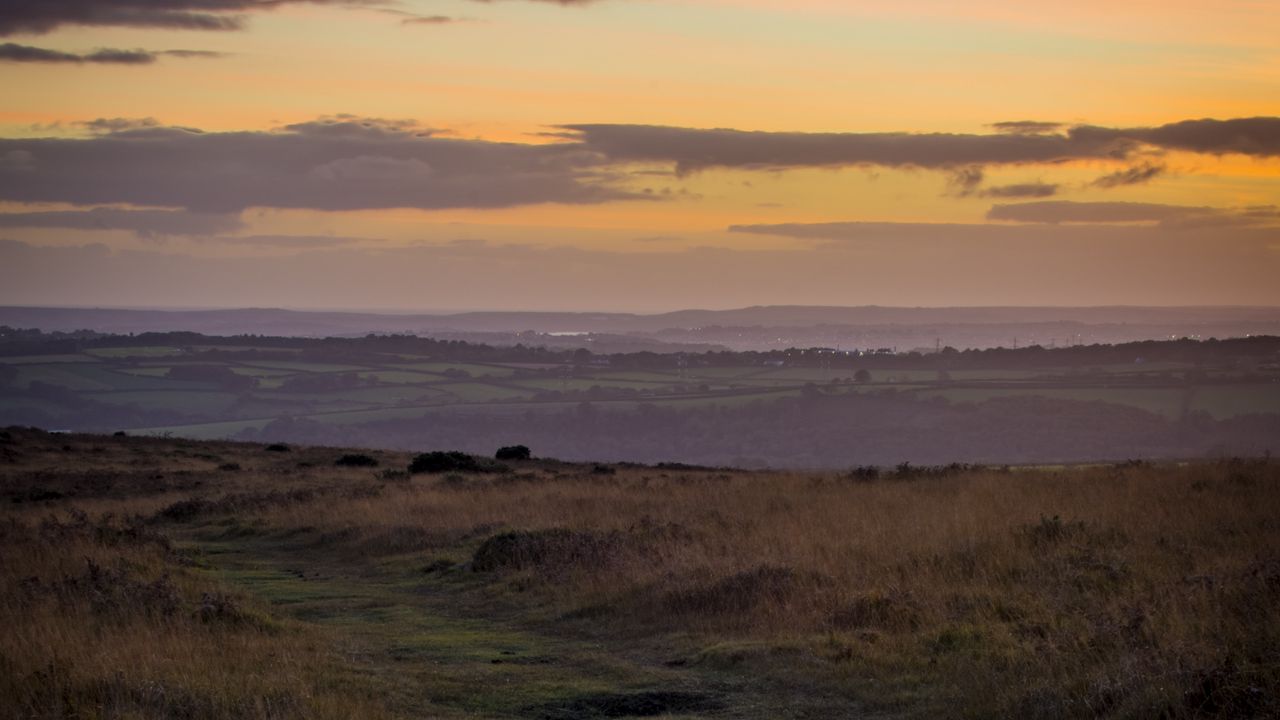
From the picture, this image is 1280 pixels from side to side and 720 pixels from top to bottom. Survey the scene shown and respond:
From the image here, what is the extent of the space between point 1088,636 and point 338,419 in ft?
440

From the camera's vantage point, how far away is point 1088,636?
11.7m

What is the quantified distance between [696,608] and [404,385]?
141 m

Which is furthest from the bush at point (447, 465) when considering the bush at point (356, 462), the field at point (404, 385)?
the field at point (404, 385)

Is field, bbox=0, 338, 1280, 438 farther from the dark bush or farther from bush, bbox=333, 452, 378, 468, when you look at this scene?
the dark bush

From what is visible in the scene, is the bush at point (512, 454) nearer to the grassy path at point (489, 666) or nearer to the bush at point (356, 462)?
the bush at point (356, 462)

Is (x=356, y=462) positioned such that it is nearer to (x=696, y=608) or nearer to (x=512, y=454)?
(x=512, y=454)

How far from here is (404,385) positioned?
153250mm

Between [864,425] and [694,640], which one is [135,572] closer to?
[694,640]

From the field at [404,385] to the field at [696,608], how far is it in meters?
87.9

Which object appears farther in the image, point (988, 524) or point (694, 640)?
point (988, 524)

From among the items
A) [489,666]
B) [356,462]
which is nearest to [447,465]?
[356,462]

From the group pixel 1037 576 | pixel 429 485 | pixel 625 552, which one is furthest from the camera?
pixel 429 485

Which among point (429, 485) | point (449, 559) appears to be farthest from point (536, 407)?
point (449, 559)

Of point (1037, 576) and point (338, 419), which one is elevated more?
point (1037, 576)
